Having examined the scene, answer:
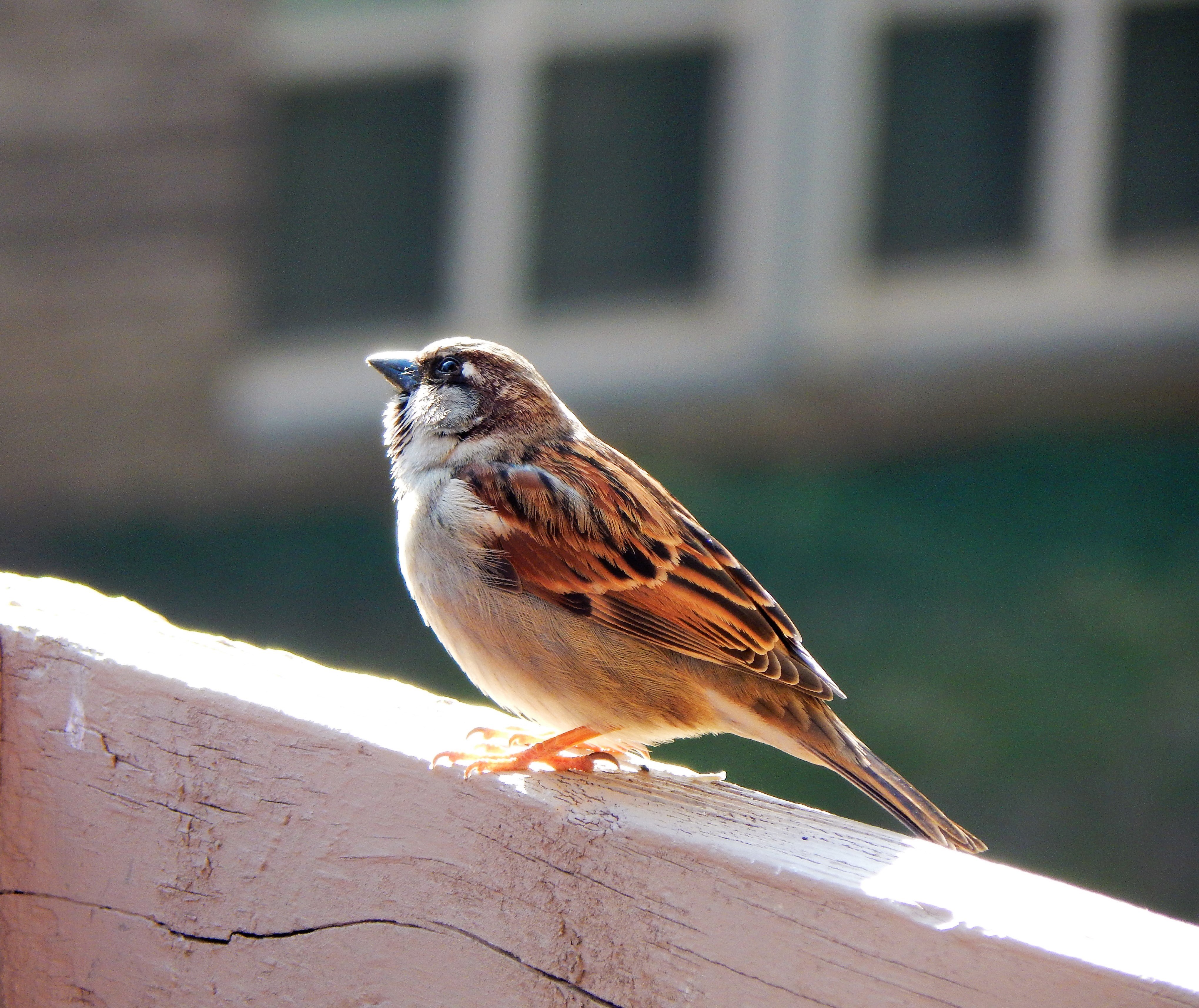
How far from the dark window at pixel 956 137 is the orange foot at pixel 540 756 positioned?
4103 mm

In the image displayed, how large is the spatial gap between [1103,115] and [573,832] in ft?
17.2

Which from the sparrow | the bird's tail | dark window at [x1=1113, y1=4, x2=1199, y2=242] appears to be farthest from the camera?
dark window at [x1=1113, y1=4, x2=1199, y2=242]

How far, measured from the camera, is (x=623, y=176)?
612 centimetres

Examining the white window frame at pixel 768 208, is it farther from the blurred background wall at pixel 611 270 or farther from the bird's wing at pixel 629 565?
the bird's wing at pixel 629 565

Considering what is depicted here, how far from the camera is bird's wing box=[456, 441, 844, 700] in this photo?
243 cm

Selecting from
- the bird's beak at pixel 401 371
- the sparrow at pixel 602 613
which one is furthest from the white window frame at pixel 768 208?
the sparrow at pixel 602 613

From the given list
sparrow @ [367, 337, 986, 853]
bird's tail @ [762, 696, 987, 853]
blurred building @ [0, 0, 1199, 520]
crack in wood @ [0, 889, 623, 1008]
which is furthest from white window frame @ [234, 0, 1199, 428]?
crack in wood @ [0, 889, 623, 1008]

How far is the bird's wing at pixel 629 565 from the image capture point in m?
2.43

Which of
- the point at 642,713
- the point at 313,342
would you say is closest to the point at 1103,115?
the point at 313,342

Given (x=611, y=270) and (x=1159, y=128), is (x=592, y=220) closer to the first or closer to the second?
(x=611, y=270)

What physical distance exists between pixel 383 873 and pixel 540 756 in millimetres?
723

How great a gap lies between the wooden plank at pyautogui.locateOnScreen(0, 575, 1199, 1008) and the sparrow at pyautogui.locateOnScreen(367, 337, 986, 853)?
73cm

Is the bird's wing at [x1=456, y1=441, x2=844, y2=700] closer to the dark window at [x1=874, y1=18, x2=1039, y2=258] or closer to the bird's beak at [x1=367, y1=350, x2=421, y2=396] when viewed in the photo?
the bird's beak at [x1=367, y1=350, x2=421, y2=396]

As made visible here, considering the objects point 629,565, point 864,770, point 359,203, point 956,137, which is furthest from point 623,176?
point 864,770
